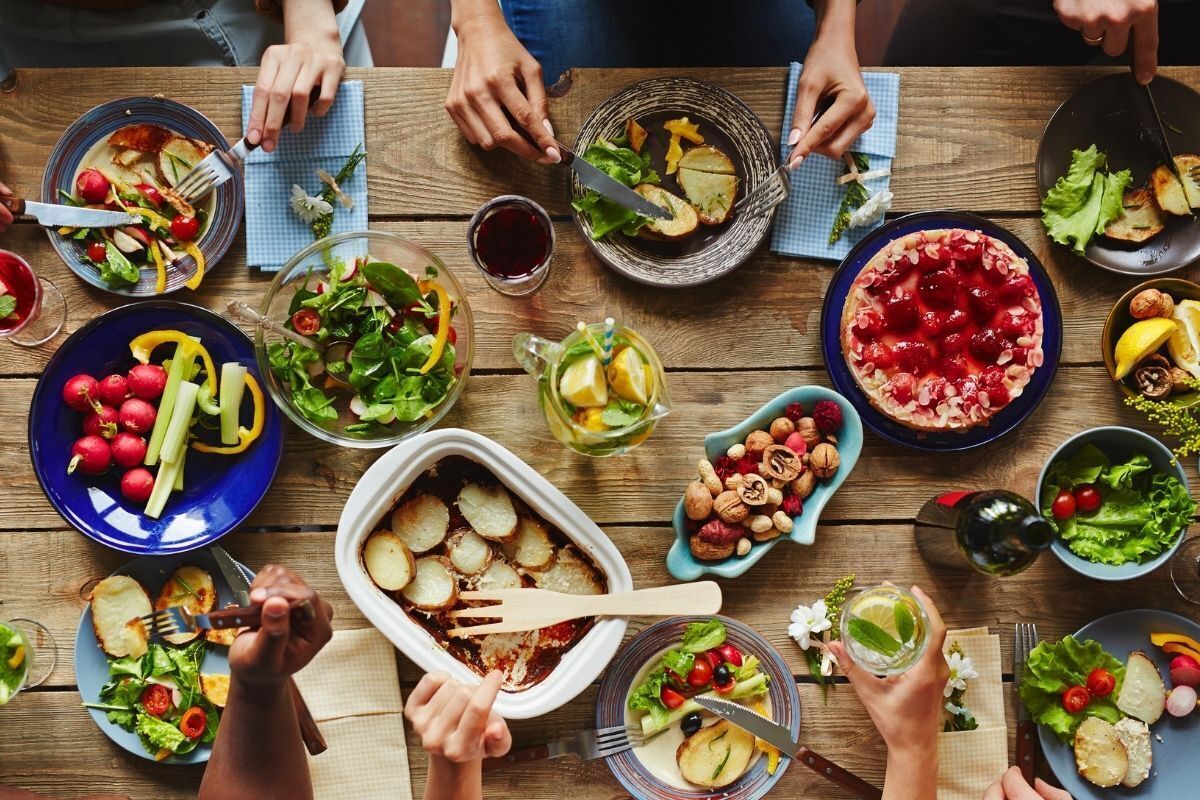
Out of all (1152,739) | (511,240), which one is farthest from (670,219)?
(1152,739)

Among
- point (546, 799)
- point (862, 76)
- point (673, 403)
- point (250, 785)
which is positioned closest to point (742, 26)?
point (862, 76)

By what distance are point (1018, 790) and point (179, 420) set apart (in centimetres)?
204

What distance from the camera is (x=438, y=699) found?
171 cm

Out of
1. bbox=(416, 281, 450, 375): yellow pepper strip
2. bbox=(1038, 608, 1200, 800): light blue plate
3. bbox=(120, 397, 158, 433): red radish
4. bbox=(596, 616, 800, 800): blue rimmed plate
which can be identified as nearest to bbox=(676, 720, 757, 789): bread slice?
bbox=(596, 616, 800, 800): blue rimmed plate

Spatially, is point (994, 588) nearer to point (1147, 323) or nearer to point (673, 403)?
point (1147, 323)

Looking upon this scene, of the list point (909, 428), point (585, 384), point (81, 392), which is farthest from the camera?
point (909, 428)

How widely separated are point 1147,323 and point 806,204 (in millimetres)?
807

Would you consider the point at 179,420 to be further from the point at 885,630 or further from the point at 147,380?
the point at 885,630

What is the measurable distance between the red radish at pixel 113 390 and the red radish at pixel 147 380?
1 centimetres

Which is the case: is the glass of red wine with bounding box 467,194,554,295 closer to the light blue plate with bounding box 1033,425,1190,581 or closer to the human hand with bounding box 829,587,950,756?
the human hand with bounding box 829,587,950,756

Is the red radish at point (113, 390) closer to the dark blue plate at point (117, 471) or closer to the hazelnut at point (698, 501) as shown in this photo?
the dark blue plate at point (117, 471)

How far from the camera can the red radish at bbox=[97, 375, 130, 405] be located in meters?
1.91

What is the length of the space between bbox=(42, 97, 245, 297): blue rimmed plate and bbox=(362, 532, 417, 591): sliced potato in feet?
2.40

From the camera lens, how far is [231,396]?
6.28ft
